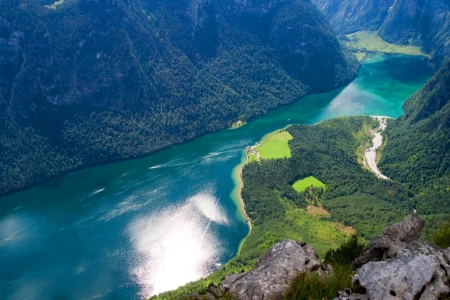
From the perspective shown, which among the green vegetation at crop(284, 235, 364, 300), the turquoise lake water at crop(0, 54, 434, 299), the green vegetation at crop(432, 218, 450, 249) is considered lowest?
the turquoise lake water at crop(0, 54, 434, 299)

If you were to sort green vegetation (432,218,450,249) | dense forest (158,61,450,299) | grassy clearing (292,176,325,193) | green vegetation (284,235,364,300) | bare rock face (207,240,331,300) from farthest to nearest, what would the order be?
grassy clearing (292,176,325,193) < dense forest (158,61,450,299) < green vegetation (432,218,450,249) < bare rock face (207,240,331,300) < green vegetation (284,235,364,300)

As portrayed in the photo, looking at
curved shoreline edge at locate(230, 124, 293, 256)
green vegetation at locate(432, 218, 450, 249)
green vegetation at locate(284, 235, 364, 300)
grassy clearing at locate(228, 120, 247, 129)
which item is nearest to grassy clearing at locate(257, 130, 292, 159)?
curved shoreline edge at locate(230, 124, 293, 256)

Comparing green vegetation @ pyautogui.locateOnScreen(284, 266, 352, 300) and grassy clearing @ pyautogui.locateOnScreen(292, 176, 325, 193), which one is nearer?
green vegetation @ pyautogui.locateOnScreen(284, 266, 352, 300)

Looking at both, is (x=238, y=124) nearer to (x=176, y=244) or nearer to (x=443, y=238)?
(x=176, y=244)

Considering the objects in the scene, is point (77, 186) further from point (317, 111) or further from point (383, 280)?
point (383, 280)

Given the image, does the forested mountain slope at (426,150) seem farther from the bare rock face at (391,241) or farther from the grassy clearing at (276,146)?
the bare rock face at (391,241)

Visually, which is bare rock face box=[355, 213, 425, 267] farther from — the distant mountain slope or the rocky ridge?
the distant mountain slope

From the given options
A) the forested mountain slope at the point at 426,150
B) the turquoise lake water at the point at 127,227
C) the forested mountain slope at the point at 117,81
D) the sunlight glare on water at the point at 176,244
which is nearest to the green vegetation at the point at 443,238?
the forested mountain slope at the point at 426,150
